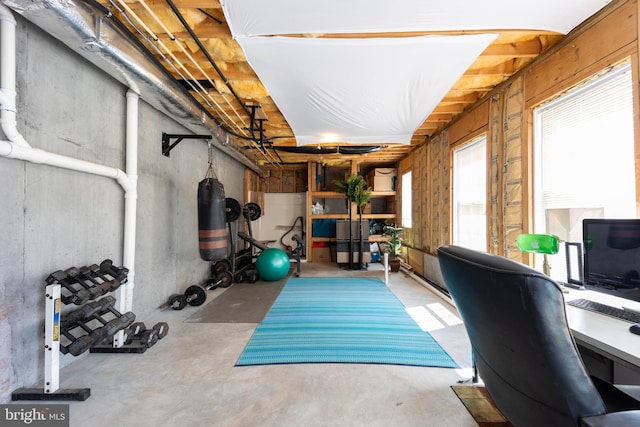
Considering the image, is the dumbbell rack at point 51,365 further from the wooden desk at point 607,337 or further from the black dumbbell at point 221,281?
the wooden desk at point 607,337

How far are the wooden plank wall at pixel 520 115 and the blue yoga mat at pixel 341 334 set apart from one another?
1.36m

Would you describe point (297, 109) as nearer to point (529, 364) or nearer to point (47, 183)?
point (47, 183)

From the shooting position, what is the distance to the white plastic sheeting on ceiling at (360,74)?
66.2 inches

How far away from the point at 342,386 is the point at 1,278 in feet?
7.67

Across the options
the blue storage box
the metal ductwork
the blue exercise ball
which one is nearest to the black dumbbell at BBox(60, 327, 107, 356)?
the metal ductwork

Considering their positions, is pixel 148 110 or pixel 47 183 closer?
pixel 47 183

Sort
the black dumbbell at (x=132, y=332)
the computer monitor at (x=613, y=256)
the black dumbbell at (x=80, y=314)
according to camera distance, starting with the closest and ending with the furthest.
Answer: the computer monitor at (x=613, y=256) < the black dumbbell at (x=80, y=314) < the black dumbbell at (x=132, y=332)

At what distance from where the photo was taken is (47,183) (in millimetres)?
1799

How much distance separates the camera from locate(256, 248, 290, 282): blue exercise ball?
4.50 metres

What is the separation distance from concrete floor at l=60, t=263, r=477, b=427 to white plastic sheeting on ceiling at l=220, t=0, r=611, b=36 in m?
2.41

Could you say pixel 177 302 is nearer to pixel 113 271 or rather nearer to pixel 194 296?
pixel 194 296

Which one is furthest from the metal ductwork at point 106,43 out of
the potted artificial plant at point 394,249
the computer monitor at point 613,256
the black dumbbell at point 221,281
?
the potted artificial plant at point 394,249

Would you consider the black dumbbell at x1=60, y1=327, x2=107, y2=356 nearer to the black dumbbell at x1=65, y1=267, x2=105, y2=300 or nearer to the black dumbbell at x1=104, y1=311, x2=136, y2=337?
the black dumbbell at x1=104, y1=311, x2=136, y2=337

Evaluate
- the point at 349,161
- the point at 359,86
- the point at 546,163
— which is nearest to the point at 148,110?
the point at 359,86
